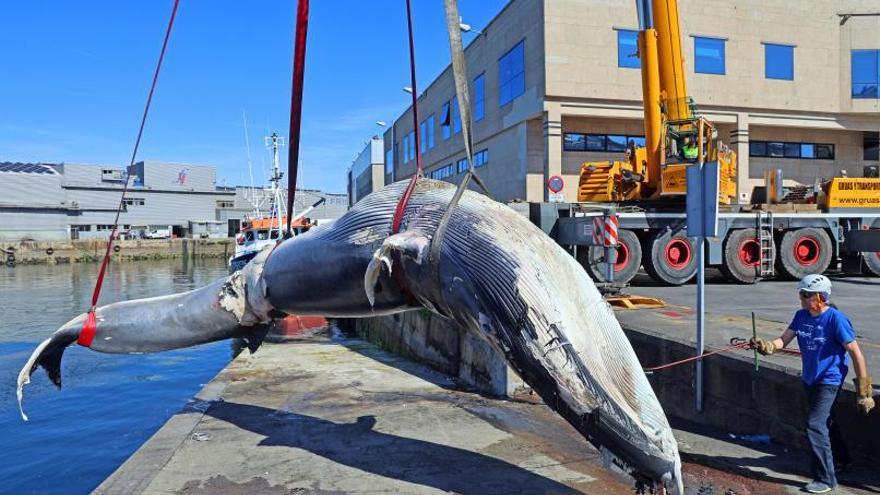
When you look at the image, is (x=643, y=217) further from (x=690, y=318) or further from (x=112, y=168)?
(x=112, y=168)

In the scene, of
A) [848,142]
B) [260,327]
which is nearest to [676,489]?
[260,327]

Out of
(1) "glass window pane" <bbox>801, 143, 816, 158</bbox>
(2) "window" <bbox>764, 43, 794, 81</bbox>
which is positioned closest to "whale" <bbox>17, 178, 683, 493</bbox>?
(2) "window" <bbox>764, 43, 794, 81</bbox>

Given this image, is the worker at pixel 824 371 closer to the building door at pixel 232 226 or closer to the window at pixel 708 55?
the window at pixel 708 55

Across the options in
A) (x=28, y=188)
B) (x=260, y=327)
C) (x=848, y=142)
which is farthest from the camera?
(x=28, y=188)

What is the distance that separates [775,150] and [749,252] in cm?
1456

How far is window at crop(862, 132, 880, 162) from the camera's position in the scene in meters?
27.8

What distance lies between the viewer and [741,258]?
14.9 m

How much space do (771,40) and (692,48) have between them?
12.4 ft

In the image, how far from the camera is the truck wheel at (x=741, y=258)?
48.5ft

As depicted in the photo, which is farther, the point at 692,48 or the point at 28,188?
the point at 28,188

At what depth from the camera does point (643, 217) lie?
14.4m

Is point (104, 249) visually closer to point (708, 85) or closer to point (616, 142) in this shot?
point (616, 142)

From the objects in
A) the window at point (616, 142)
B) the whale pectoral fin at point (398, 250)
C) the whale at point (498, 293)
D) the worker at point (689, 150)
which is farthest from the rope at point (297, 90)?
the window at point (616, 142)

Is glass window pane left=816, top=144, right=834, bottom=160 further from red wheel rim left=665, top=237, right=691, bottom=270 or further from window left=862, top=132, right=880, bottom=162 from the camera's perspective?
red wheel rim left=665, top=237, right=691, bottom=270
